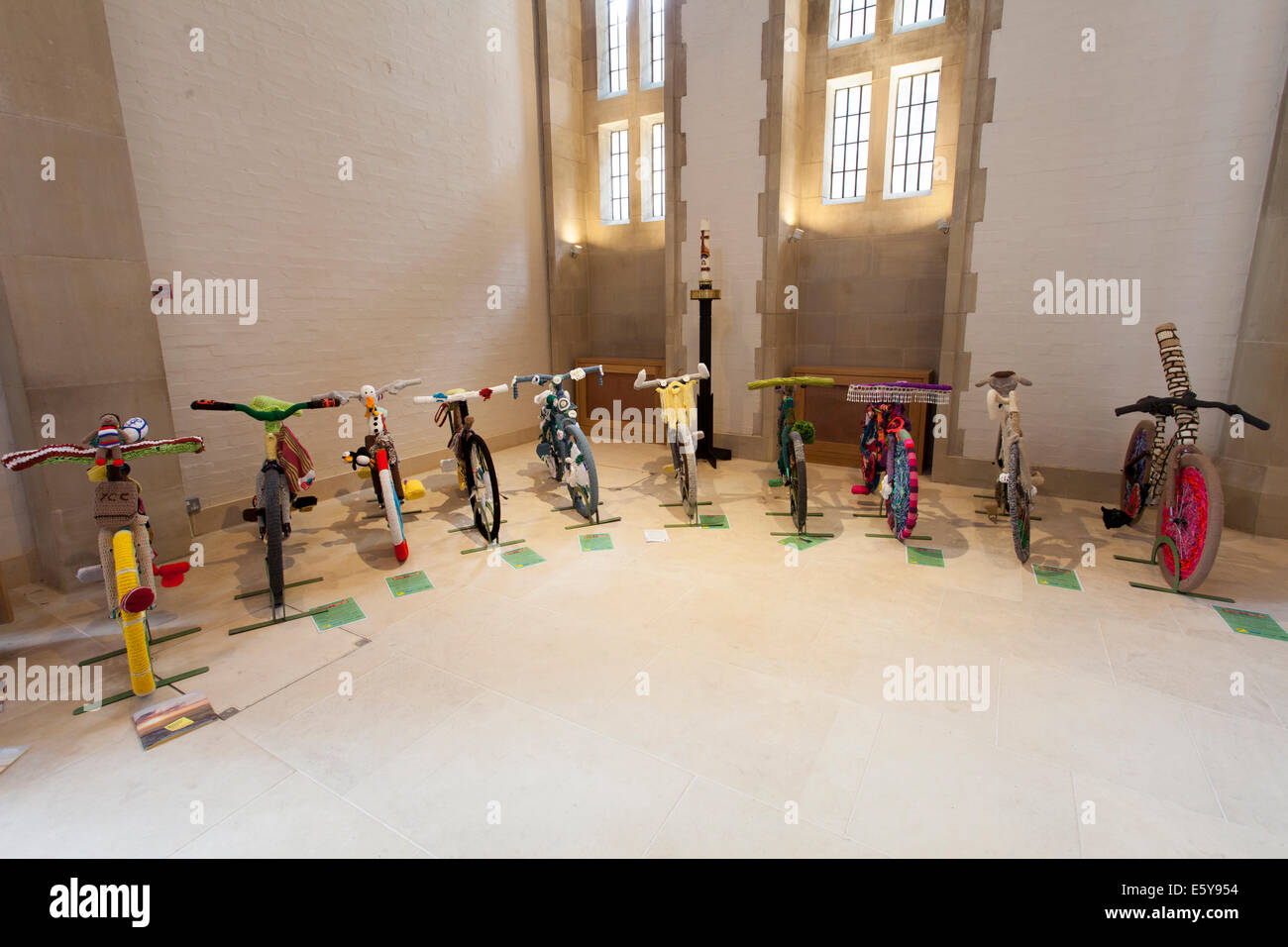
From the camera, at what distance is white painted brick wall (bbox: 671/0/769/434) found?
6383 mm

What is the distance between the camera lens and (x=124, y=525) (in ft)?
10.1

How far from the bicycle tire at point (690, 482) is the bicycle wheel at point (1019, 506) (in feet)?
6.82

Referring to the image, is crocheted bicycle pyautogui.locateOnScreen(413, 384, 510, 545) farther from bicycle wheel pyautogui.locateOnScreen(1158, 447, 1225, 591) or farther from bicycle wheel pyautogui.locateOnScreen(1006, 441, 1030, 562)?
bicycle wheel pyautogui.locateOnScreen(1158, 447, 1225, 591)

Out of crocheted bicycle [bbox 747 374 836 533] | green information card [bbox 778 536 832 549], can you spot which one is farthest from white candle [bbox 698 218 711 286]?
green information card [bbox 778 536 832 549]

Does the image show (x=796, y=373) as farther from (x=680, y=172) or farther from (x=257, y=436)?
(x=257, y=436)

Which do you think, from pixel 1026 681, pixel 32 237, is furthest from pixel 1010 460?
pixel 32 237

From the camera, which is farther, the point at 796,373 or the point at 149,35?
the point at 796,373

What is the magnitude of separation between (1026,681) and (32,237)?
5516mm

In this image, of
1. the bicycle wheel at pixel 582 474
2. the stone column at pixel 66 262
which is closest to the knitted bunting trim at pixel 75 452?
the stone column at pixel 66 262

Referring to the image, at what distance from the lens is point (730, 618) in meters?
3.51

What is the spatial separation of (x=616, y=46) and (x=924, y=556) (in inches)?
271

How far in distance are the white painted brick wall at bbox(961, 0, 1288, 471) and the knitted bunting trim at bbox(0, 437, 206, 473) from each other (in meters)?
5.70
